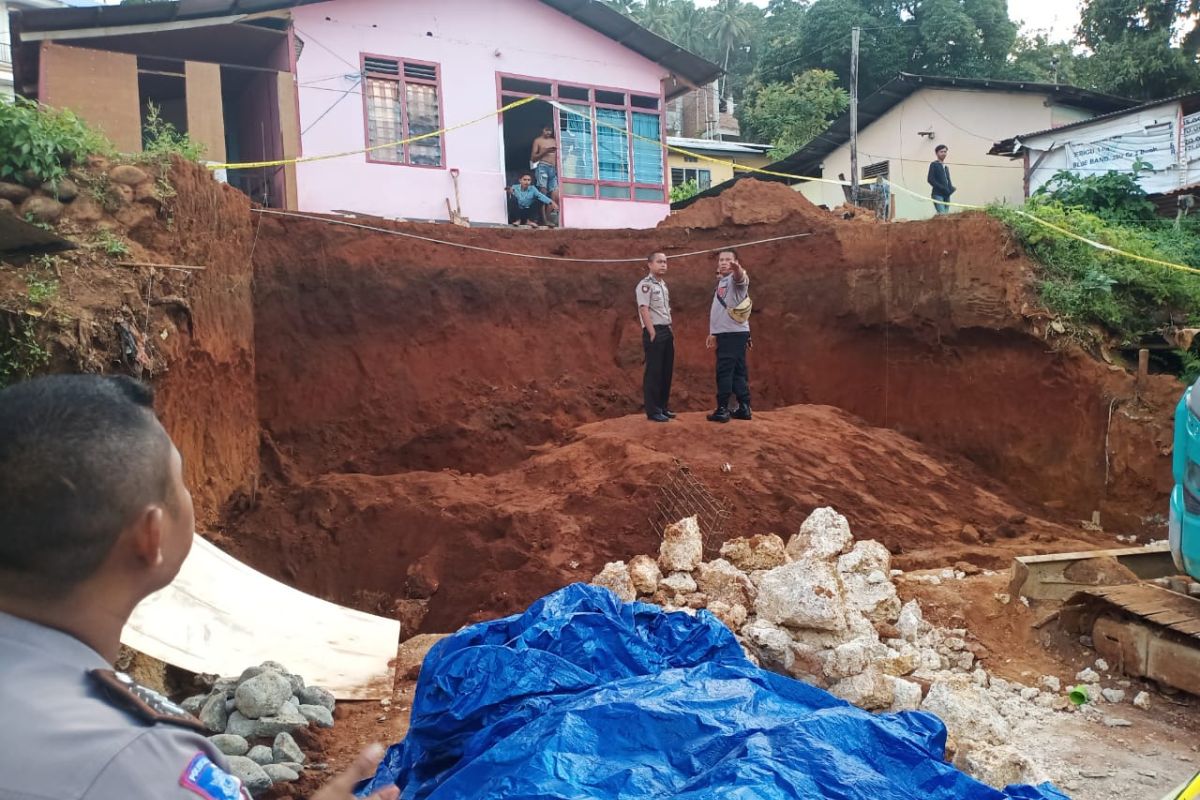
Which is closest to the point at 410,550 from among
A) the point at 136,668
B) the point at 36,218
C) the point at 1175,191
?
the point at 136,668

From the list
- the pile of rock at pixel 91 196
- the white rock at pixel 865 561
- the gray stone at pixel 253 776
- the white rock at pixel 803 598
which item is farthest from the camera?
the white rock at pixel 865 561

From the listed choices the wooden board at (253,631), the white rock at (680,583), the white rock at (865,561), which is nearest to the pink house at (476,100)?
the wooden board at (253,631)

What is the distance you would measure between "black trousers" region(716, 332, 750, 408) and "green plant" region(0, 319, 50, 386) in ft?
18.5

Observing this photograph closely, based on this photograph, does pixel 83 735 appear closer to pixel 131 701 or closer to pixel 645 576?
pixel 131 701

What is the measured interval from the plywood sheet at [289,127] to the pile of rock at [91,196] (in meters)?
5.65

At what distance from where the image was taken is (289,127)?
12.3 metres

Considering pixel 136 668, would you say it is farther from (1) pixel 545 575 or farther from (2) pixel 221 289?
(2) pixel 221 289

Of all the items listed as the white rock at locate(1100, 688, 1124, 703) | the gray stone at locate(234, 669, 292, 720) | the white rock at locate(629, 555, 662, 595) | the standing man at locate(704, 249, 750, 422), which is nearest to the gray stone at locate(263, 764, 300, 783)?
the gray stone at locate(234, 669, 292, 720)

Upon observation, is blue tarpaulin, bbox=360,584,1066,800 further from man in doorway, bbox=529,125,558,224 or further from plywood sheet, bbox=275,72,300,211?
man in doorway, bbox=529,125,558,224

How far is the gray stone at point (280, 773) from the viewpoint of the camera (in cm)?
380

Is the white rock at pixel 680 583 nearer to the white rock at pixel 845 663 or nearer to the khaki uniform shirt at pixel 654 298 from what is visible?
the white rock at pixel 845 663

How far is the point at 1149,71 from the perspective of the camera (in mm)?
18781

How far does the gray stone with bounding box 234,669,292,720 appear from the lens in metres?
4.22

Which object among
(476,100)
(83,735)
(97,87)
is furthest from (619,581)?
(476,100)
